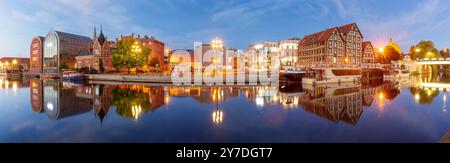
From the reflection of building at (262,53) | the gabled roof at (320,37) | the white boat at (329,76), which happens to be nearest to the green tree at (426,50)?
the gabled roof at (320,37)

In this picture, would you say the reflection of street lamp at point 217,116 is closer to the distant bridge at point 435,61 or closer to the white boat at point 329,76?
the white boat at point 329,76

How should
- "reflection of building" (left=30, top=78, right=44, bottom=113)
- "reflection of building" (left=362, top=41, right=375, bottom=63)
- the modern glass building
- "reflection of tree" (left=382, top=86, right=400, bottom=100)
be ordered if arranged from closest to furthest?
"reflection of building" (left=30, top=78, right=44, bottom=113) → "reflection of tree" (left=382, top=86, right=400, bottom=100) → "reflection of building" (left=362, top=41, right=375, bottom=63) → the modern glass building

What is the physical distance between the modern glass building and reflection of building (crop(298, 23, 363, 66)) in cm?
8311

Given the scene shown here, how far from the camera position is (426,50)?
99062 millimetres

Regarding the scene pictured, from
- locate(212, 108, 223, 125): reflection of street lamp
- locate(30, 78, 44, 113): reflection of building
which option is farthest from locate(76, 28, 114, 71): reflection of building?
locate(212, 108, 223, 125): reflection of street lamp

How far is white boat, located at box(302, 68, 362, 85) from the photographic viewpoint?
47.5m

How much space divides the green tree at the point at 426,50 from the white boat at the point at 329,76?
214 ft

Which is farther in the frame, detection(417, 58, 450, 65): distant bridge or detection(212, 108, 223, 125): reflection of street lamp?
detection(417, 58, 450, 65): distant bridge

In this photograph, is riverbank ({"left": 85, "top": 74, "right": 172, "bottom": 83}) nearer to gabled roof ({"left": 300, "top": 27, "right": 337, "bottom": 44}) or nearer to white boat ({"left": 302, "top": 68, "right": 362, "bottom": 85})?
white boat ({"left": 302, "top": 68, "right": 362, "bottom": 85})

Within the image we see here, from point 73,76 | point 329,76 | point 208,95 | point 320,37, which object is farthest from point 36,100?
point 320,37

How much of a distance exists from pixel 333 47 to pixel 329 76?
94.8ft

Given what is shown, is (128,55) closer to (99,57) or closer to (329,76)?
(99,57)
